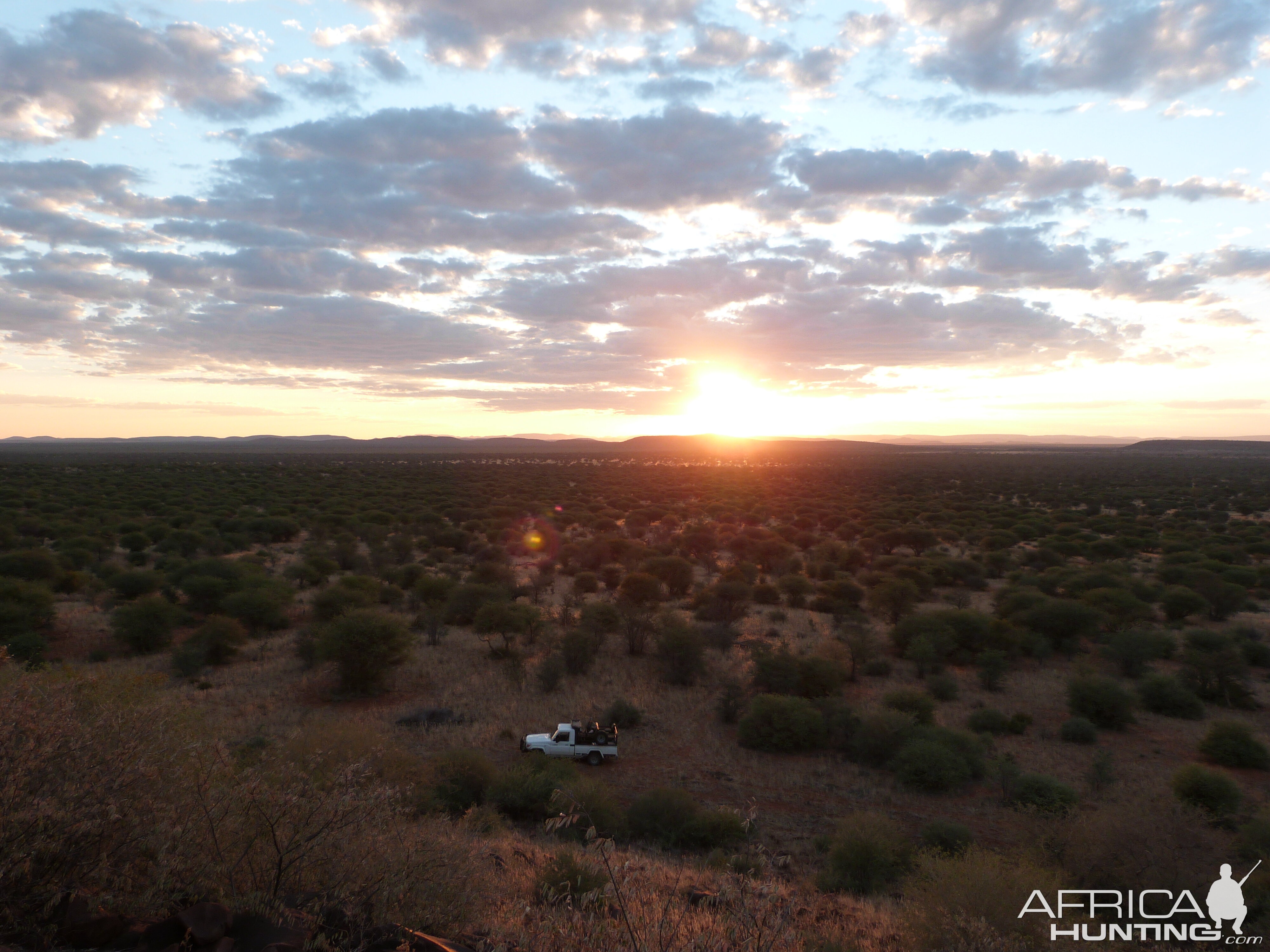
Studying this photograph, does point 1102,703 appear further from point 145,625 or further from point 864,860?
point 145,625

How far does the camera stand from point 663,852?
11422 millimetres

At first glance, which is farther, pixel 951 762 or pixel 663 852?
pixel 951 762

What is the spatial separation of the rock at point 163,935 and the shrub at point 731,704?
553 inches

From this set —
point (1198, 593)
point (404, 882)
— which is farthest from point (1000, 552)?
point (404, 882)

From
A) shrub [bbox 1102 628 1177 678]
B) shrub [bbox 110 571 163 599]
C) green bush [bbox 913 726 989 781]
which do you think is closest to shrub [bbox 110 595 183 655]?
shrub [bbox 110 571 163 599]

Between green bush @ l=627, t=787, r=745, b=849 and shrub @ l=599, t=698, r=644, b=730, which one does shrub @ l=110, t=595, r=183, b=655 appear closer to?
shrub @ l=599, t=698, r=644, b=730

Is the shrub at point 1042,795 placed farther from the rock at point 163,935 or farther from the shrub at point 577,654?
the rock at point 163,935

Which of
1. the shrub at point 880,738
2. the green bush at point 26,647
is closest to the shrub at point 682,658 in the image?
the shrub at point 880,738

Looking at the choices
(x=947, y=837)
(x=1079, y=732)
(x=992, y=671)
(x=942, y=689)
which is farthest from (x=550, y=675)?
(x=1079, y=732)

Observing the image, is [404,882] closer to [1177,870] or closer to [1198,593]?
[1177,870]

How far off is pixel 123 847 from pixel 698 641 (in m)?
16.4

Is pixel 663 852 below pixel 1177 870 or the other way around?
below

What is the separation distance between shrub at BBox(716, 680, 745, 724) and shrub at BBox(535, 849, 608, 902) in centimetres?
893

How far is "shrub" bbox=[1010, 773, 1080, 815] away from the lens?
12531mm
